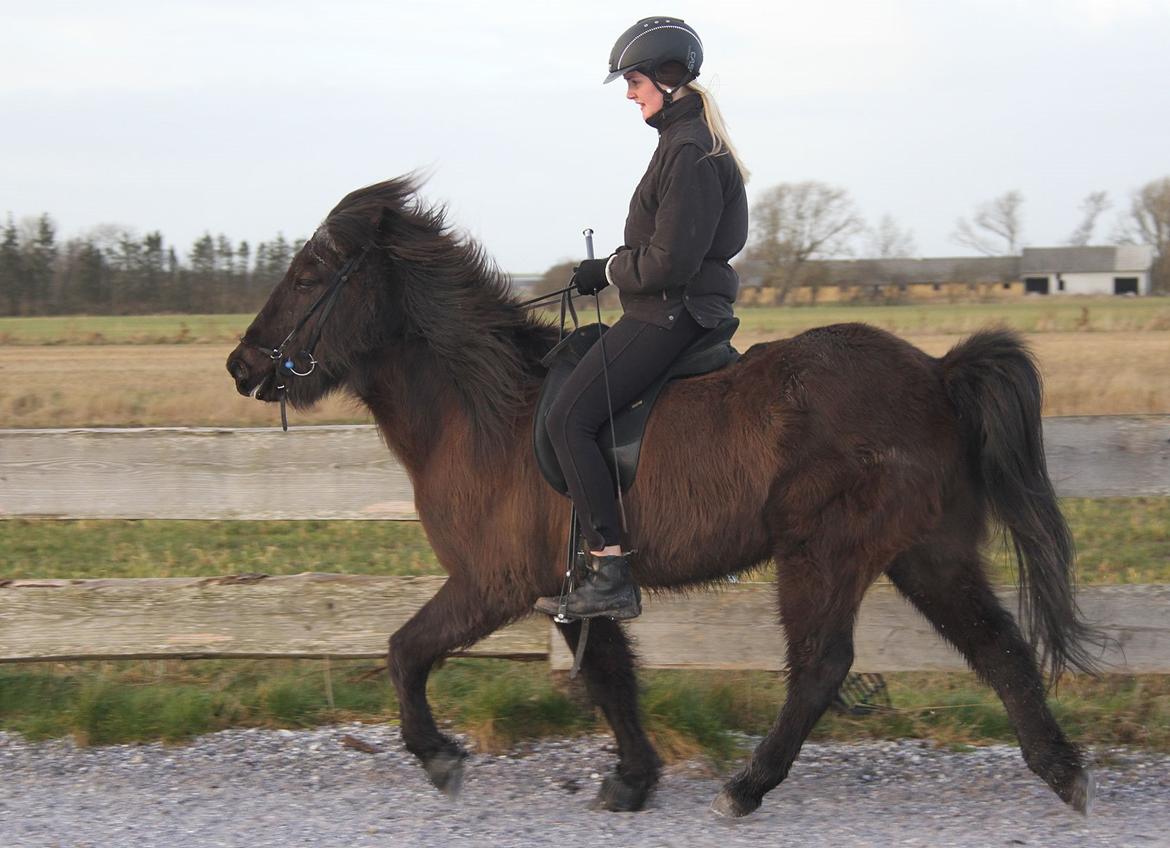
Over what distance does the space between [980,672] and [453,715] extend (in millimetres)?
2287

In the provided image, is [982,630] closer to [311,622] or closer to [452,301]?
[452,301]

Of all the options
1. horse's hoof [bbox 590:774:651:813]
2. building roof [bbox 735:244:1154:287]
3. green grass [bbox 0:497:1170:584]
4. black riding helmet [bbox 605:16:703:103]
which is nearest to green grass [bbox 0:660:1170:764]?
horse's hoof [bbox 590:774:651:813]

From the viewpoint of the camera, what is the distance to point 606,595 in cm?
428

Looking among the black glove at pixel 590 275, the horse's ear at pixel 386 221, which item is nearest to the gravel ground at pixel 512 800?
the black glove at pixel 590 275

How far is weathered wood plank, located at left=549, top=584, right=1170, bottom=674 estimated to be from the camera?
5.19m

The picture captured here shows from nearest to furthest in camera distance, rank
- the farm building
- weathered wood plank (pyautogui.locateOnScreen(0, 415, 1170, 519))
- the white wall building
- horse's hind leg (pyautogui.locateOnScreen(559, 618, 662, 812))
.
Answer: horse's hind leg (pyautogui.locateOnScreen(559, 618, 662, 812))
weathered wood plank (pyautogui.locateOnScreen(0, 415, 1170, 519))
the farm building
the white wall building

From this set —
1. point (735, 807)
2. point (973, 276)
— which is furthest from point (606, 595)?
point (973, 276)

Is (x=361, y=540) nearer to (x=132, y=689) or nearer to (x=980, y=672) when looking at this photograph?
(x=132, y=689)

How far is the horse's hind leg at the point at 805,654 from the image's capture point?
4207mm

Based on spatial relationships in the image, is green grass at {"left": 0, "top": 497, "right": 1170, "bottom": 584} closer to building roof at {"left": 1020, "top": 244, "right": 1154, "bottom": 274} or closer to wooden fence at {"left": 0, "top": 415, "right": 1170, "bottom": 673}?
wooden fence at {"left": 0, "top": 415, "right": 1170, "bottom": 673}

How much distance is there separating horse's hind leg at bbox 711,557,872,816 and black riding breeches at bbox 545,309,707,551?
684 millimetres

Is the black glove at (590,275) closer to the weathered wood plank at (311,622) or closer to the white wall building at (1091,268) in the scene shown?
the weathered wood plank at (311,622)

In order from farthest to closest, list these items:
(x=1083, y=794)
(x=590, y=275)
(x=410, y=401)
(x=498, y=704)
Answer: (x=498, y=704)
(x=410, y=401)
(x=590, y=275)
(x=1083, y=794)

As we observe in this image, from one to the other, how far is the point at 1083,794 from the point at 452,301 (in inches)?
117
